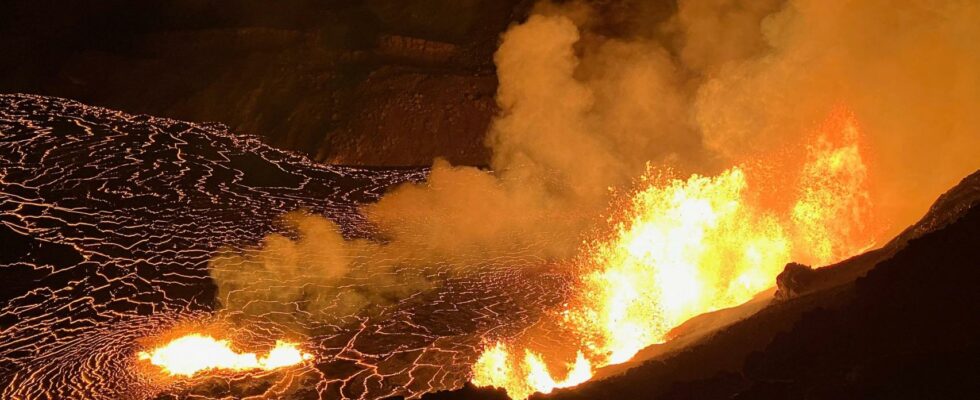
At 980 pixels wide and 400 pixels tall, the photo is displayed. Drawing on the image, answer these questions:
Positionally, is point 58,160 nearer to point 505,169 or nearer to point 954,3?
point 505,169

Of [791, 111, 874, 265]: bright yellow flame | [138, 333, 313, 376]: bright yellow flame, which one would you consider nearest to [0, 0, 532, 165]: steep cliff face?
[791, 111, 874, 265]: bright yellow flame

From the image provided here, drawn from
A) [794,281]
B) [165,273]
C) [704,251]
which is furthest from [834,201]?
[165,273]

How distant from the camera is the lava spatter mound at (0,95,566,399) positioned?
26.7 ft

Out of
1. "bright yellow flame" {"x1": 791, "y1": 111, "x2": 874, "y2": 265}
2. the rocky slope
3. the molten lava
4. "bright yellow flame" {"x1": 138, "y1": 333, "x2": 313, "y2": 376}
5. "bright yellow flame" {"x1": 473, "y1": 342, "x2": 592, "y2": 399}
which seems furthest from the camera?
"bright yellow flame" {"x1": 791, "y1": 111, "x2": 874, "y2": 265}

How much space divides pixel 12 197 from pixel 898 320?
15.8 metres

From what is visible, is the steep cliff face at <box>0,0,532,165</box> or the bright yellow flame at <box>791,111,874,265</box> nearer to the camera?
the bright yellow flame at <box>791,111,874,265</box>

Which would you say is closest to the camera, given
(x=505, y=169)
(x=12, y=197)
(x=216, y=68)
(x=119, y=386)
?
(x=119, y=386)

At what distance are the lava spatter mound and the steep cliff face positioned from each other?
1.50m

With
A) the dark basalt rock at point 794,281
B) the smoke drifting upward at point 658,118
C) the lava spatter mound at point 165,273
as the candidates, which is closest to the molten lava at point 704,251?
the smoke drifting upward at point 658,118

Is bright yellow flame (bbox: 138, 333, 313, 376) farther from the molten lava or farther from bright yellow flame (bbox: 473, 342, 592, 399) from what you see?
the molten lava

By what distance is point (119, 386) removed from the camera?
7.81m

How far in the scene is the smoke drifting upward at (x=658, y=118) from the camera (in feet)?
32.1

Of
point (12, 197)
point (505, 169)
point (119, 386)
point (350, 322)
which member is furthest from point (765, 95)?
point (12, 197)

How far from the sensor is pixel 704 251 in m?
11.2
